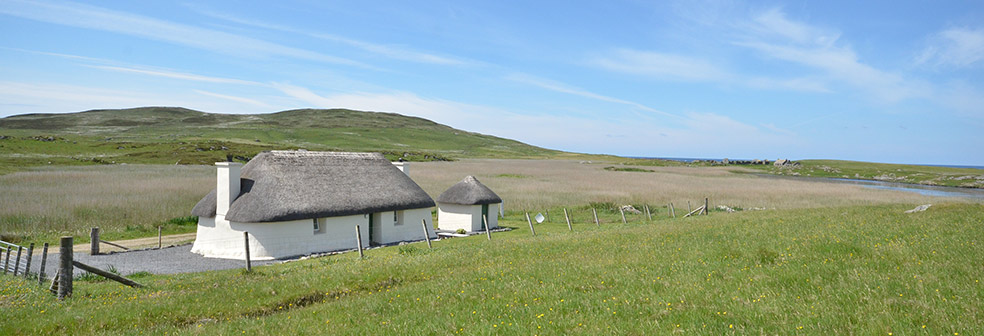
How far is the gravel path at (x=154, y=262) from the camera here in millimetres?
19656

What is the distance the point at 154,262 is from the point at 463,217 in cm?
1578

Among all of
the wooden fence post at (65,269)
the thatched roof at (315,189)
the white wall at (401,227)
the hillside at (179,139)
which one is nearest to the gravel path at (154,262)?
the thatched roof at (315,189)

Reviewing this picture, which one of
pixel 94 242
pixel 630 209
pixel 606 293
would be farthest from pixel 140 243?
pixel 630 209

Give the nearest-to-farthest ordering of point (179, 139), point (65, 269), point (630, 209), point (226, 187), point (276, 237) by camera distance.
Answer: point (65, 269)
point (276, 237)
point (226, 187)
point (630, 209)
point (179, 139)

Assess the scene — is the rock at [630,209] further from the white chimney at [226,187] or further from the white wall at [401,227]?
the white chimney at [226,187]

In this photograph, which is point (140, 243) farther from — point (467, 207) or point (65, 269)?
point (467, 207)

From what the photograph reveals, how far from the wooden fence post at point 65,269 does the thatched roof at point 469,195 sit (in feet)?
68.4

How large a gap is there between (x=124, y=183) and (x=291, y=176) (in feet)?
83.7

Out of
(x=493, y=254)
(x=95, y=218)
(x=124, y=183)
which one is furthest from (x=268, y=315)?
(x=124, y=183)

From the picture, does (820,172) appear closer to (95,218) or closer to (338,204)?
(338,204)

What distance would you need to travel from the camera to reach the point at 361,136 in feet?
540

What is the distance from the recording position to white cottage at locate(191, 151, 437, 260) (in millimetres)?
23609

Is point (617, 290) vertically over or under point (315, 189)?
under

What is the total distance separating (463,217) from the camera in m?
32.2
